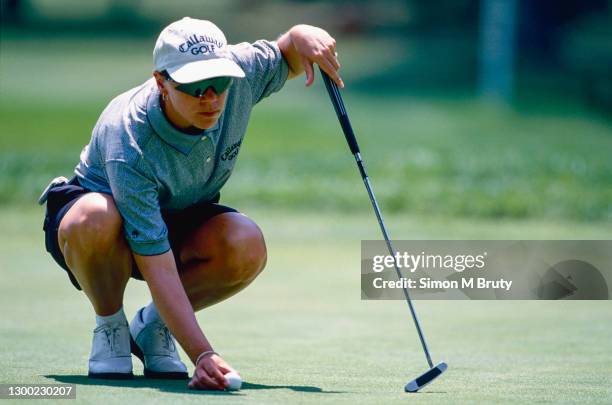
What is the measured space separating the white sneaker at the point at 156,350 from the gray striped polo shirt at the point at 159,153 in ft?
1.48

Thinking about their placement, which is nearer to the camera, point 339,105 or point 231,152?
point 231,152

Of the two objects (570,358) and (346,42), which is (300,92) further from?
(570,358)

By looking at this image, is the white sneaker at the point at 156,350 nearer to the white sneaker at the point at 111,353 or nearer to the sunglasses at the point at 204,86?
the white sneaker at the point at 111,353

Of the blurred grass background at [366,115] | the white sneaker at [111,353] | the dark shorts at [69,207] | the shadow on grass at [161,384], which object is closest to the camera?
the shadow on grass at [161,384]

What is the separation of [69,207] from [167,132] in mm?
533

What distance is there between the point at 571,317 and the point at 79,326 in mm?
2428

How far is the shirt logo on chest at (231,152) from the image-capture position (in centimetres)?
434

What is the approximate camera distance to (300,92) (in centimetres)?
2572

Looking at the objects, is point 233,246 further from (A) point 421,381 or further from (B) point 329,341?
(B) point 329,341

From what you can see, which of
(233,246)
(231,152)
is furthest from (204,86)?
(233,246)

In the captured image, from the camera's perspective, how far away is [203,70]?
3949 millimetres

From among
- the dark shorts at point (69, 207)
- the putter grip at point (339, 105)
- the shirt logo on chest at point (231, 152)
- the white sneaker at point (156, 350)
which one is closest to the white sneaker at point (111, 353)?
the white sneaker at point (156, 350)

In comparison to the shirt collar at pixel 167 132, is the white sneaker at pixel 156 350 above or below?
below

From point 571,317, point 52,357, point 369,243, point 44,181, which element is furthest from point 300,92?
point 52,357
